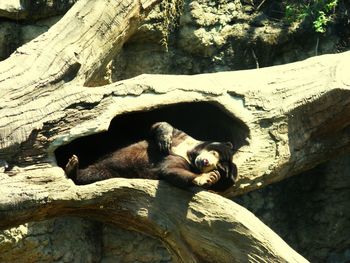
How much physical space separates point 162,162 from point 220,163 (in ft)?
1.31

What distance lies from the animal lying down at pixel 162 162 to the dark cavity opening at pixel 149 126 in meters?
0.11

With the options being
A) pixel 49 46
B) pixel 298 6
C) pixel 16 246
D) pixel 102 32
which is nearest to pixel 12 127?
pixel 49 46

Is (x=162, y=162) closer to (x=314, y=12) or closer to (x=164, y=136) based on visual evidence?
(x=164, y=136)

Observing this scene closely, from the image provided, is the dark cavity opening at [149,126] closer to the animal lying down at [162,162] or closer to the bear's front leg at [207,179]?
the animal lying down at [162,162]

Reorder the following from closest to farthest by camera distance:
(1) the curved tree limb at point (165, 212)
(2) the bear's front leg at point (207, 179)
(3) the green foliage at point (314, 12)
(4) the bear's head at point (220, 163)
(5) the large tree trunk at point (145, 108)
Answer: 1. (1) the curved tree limb at point (165, 212)
2. (5) the large tree trunk at point (145, 108)
3. (2) the bear's front leg at point (207, 179)
4. (4) the bear's head at point (220, 163)
5. (3) the green foliage at point (314, 12)

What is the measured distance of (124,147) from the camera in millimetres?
5547

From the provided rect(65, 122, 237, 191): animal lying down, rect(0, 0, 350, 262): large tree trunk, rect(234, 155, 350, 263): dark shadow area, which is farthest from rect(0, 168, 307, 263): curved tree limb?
rect(234, 155, 350, 263): dark shadow area

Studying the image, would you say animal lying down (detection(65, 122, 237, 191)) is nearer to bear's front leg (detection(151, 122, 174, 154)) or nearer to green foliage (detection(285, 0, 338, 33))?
bear's front leg (detection(151, 122, 174, 154))

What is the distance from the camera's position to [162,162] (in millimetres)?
5250

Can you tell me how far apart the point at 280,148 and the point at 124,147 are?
3.71 ft

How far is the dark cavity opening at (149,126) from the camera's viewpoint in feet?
17.8

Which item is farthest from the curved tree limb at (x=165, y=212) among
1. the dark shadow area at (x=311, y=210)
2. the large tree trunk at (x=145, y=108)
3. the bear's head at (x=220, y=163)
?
the dark shadow area at (x=311, y=210)

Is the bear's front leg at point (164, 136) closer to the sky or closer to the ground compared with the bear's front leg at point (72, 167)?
closer to the sky

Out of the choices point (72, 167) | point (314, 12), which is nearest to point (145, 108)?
point (72, 167)
